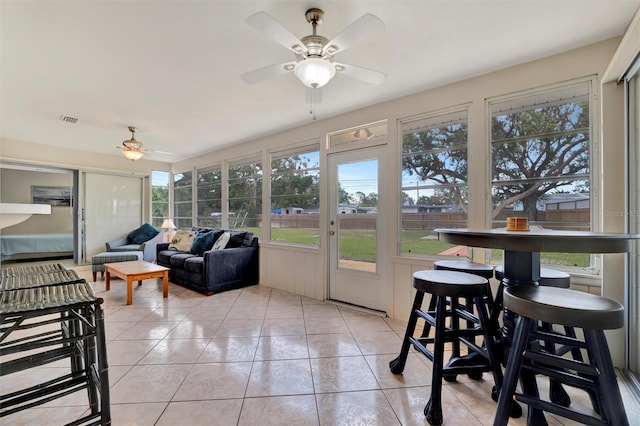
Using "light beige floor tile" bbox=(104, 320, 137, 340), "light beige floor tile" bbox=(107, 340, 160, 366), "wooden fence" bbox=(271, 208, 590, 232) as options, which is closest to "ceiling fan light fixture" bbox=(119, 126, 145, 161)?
"wooden fence" bbox=(271, 208, 590, 232)

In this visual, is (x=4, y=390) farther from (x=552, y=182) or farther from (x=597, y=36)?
(x=597, y=36)

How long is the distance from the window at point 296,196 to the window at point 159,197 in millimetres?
3676

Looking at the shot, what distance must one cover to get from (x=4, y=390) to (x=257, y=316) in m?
1.86

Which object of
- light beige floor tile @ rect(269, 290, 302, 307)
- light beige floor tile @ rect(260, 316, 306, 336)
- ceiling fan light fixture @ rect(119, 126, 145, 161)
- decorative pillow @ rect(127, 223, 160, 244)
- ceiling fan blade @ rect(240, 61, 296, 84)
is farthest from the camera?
decorative pillow @ rect(127, 223, 160, 244)

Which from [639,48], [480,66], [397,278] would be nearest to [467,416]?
[397,278]

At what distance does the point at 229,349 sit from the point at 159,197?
215 inches

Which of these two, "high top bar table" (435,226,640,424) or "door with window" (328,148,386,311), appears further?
"door with window" (328,148,386,311)

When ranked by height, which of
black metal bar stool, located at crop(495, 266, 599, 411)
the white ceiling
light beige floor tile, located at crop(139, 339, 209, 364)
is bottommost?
light beige floor tile, located at crop(139, 339, 209, 364)

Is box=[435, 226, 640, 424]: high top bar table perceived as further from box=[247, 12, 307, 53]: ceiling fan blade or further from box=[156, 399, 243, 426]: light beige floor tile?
box=[156, 399, 243, 426]: light beige floor tile

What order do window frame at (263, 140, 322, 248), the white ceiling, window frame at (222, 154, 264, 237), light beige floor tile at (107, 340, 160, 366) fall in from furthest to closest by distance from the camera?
window frame at (222, 154, 264, 237) < window frame at (263, 140, 322, 248) < light beige floor tile at (107, 340, 160, 366) < the white ceiling

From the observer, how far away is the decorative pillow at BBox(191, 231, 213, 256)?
14.9ft

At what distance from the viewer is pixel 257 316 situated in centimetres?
305

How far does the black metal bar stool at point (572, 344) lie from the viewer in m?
1.07

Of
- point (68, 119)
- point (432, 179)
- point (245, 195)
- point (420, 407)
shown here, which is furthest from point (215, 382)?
point (68, 119)
